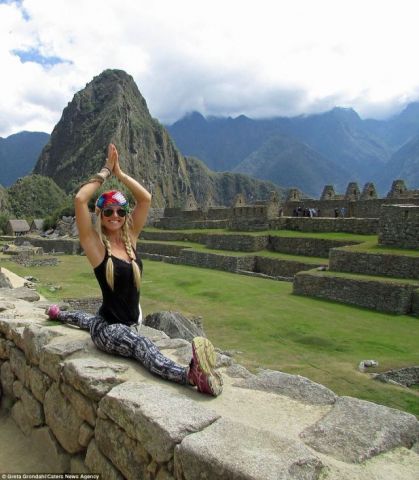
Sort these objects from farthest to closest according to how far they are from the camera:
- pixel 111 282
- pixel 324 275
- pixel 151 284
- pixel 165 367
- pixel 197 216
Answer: pixel 197 216 → pixel 151 284 → pixel 324 275 → pixel 111 282 → pixel 165 367

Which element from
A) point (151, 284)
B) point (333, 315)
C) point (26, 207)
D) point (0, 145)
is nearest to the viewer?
point (333, 315)

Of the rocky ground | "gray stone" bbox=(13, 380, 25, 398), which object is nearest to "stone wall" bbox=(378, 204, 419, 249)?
the rocky ground

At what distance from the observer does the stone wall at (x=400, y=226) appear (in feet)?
50.1

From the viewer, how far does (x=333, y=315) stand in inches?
452

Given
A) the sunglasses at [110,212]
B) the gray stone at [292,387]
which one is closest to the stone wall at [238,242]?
the sunglasses at [110,212]

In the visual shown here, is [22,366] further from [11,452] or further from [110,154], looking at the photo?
[110,154]

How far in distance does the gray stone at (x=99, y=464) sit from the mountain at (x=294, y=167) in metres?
138

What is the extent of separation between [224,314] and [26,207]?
82.4m

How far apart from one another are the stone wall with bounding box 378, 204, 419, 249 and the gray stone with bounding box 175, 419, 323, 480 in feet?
48.4

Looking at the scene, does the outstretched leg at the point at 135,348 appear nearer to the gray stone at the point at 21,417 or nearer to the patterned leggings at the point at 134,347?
the patterned leggings at the point at 134,347

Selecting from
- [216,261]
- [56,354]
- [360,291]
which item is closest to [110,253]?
[56,354]

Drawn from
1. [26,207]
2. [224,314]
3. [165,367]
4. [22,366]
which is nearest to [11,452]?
[22,366]

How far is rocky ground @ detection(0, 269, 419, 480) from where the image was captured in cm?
194

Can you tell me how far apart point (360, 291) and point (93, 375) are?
1142 centimetres
